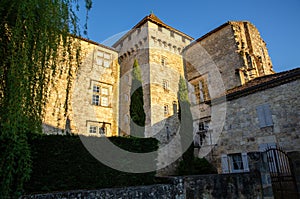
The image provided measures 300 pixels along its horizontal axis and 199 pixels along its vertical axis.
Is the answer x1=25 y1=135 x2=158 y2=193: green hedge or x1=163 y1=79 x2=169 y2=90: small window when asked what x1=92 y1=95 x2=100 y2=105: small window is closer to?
x1=163 y1=79 x2=169 y2=90: small window

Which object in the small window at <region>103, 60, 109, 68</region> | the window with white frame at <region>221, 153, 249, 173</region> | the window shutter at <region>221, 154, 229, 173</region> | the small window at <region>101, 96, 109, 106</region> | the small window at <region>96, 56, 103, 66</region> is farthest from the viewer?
the small window at <region>103, 60, 109, 68</region>

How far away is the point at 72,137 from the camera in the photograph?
17.1ft

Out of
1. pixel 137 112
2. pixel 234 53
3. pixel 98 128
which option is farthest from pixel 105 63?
pixel 234 53

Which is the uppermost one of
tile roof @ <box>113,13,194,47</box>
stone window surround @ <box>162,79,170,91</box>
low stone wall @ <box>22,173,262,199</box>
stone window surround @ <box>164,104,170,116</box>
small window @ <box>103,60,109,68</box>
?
tile roof @ <box>113,13,194,47</box>

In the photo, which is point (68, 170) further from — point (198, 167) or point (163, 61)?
Result: point (163, 61)

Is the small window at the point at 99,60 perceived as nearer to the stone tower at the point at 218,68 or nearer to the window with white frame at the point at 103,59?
the window with white frame at the point at 103,59

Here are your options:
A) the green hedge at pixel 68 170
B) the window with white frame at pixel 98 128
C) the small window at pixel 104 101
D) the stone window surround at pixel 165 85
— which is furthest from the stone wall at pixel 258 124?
the small window at pixel 104 101

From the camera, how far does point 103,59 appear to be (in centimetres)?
1380

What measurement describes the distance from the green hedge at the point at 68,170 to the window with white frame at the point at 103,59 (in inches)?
362

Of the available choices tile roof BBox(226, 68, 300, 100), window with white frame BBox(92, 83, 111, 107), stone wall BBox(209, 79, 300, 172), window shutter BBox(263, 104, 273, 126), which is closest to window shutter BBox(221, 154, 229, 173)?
stone wall BBox(209, 79, 300, 172)

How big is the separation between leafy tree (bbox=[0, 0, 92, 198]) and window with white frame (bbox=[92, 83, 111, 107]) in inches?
363

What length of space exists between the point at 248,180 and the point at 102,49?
12.2 m

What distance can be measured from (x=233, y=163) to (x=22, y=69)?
29.2 ft

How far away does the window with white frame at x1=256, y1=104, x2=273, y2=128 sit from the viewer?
25.5ft
